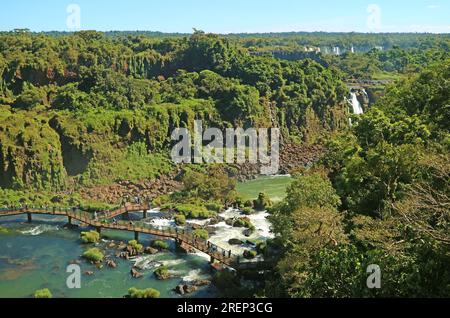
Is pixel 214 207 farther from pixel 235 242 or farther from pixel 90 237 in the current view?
pixel 90 237

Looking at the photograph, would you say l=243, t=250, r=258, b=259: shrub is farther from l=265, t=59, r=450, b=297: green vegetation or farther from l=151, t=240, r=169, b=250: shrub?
l=151, t=240, r=169, b=250: shrub

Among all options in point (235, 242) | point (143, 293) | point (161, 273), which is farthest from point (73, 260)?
point (235, 242)

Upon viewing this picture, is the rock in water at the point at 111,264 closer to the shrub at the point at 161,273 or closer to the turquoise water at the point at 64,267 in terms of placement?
the turquoise water at the point at 64,267

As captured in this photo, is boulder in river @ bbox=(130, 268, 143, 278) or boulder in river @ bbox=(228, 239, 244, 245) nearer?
boulder in river @ bbox=(130, 268, 143, 278)

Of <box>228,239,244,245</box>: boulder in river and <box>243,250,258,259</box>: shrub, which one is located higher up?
<box>243,250,258,259</box>: shrub

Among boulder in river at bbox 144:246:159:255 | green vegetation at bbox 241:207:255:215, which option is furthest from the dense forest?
boulder in river at bbox 144:246:159:255

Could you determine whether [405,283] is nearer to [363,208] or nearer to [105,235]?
[363,208]
